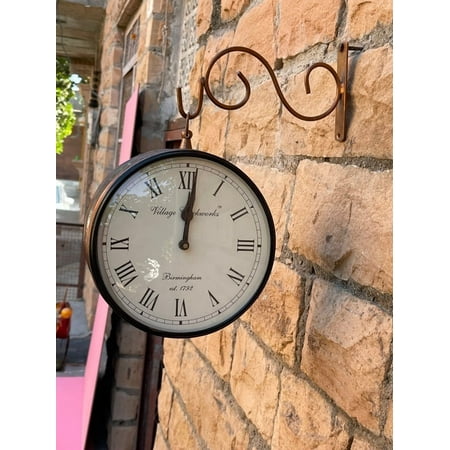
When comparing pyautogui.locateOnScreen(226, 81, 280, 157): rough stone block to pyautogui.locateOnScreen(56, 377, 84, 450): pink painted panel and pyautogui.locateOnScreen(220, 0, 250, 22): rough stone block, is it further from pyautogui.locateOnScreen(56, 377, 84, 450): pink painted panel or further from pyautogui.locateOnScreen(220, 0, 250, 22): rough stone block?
pyautogui.locateOnScreen(56, 377, 84, 450): pink painted panel

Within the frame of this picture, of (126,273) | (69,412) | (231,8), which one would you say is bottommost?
(69,412)

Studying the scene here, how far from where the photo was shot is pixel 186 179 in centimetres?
90

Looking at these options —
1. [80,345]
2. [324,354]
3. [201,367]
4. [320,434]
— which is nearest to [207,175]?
[324,354]

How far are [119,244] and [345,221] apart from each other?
35cm

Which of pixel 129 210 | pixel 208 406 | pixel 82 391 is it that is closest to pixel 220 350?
pixel 208 406

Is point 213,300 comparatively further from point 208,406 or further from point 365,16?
point 208,406

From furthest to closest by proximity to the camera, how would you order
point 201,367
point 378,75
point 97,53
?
point 97,53 < point 201,367 < point 378,75

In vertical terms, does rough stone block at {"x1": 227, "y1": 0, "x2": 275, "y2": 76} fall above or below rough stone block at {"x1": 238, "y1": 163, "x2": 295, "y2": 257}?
above

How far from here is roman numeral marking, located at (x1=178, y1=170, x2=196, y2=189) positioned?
893mm

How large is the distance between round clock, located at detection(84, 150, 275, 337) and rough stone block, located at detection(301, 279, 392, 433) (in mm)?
125

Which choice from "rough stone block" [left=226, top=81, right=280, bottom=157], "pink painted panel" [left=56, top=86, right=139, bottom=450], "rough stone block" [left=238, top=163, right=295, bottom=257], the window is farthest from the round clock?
the window

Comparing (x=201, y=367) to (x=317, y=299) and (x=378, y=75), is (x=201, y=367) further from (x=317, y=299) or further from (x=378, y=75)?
(x=378, y=75)

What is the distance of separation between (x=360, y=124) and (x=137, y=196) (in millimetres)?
353

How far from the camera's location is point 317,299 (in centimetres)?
99
